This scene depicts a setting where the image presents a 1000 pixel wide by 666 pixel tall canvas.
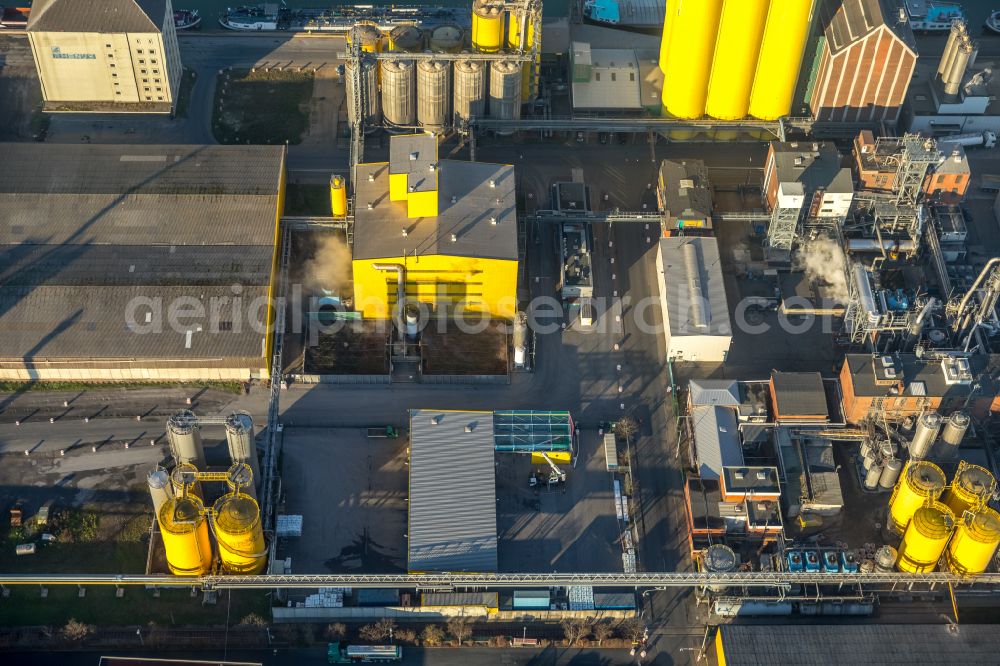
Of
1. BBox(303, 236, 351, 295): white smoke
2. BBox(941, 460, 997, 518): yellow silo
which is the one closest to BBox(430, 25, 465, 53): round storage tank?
BBox(303, 236, 351, 295): white smoke

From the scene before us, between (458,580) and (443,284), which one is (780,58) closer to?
(443,284)

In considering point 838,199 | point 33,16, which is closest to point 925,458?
point 838,199

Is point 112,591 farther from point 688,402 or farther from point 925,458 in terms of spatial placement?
point 925,458

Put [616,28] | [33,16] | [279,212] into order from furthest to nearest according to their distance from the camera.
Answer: [616,28] → [33,16] → [279,212]

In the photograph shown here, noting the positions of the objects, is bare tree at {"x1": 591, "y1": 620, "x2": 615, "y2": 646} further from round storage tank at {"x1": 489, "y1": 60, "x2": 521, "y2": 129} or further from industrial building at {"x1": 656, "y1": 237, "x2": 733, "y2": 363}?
round storage tank at {"x1": 489, "y1": 60, "x2": 521, "y2": 129}

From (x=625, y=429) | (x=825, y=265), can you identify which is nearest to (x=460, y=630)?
(x=625, y=429)
